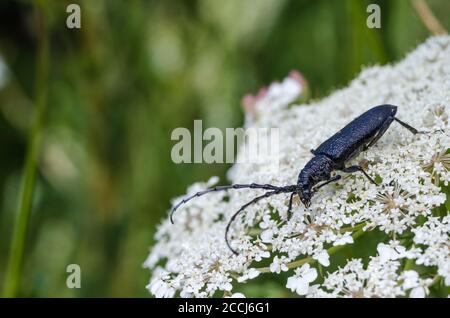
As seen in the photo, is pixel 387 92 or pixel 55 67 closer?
pixel 387 92

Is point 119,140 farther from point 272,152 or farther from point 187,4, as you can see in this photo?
point 272,152

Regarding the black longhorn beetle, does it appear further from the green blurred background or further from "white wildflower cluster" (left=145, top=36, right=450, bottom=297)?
the green blurred background

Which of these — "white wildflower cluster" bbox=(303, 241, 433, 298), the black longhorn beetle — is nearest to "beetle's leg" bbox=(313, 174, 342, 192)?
the black longhorn beetle

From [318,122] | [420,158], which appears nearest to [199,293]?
[420,158]

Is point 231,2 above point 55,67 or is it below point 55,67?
above

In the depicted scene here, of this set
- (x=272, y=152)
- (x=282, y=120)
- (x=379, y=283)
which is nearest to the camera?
(x=379, y=283)

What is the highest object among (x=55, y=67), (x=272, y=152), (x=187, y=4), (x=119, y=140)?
(x=187, y=4)
